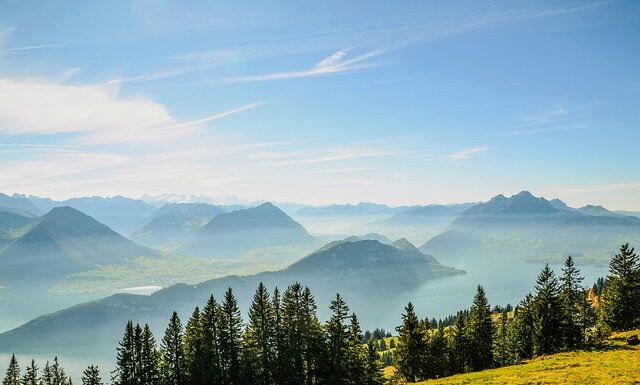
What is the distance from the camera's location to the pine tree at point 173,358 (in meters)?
74.2

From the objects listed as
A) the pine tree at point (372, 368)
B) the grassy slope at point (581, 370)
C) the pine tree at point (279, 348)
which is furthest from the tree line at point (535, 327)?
the pine tree at point (279, 348)

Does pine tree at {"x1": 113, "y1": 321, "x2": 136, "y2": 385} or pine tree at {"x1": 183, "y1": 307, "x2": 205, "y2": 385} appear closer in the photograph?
pine tree at {"x1": 183, "y1": 307, "x2": 205, "y2": 385}

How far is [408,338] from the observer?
7800cm

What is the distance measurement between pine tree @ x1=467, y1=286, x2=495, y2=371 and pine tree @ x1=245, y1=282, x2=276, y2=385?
3901 centimetres

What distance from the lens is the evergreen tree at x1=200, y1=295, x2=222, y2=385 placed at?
71312mm

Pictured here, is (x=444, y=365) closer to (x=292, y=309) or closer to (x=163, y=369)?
(x=292, y=309)

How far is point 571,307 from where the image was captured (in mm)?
79562

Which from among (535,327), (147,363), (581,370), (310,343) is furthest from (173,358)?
(535,327)

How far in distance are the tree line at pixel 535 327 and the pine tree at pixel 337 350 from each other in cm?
1249

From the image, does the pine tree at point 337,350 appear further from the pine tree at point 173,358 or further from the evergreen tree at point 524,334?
the evergreen tree at point 524,334

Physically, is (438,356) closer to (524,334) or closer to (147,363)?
(524,334)

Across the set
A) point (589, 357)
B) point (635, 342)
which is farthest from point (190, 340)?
point (635, 342)

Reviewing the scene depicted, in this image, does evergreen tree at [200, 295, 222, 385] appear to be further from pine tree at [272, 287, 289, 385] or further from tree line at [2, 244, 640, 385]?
pine tree at [272, 287, 289, 385]

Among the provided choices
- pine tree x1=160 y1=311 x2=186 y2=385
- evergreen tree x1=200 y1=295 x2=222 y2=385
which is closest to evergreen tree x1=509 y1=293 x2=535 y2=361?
evergreen tree x1=200 y1=295 x2=222 y2=385
